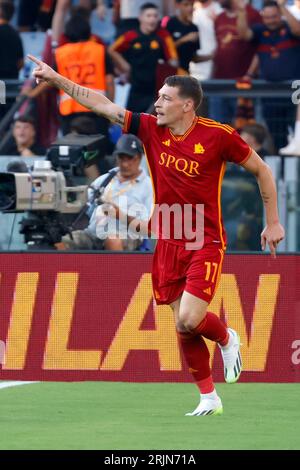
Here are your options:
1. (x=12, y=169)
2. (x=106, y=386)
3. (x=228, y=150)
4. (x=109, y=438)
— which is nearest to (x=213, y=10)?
(x=12, y=169)

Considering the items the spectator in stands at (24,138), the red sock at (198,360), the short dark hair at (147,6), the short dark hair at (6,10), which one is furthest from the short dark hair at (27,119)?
the red sock at (198,360)

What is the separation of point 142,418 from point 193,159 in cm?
168

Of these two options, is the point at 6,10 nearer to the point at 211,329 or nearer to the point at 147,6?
the point at 147,6

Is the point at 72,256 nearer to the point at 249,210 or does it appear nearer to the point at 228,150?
the point at 249,210

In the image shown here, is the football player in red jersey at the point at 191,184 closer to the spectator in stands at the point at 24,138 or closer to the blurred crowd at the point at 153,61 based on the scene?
the blurred crowd at the point at 153,61

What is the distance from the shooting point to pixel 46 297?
11289mm

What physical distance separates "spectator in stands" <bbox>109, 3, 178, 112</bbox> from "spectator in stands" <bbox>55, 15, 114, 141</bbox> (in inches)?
21.3

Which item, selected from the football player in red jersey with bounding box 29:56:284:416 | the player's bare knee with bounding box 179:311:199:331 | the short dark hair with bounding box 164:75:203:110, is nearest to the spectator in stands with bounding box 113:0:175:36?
the short dark hair with bounding box 164:75:203:110

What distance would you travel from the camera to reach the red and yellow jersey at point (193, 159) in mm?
8664

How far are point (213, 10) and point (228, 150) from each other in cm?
741

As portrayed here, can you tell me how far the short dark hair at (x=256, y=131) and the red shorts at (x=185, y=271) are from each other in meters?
5.10

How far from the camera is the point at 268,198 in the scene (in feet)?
29.0

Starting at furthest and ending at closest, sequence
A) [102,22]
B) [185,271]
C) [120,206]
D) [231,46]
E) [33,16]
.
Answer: [33,16]
[102,22]
[231,46]
[120,206]
[185,271]

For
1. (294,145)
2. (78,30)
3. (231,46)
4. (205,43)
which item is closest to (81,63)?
(78,30)
